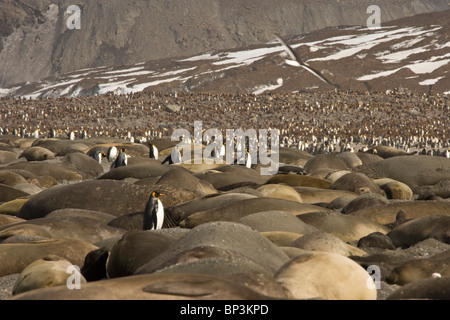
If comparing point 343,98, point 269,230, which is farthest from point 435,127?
point 269,230

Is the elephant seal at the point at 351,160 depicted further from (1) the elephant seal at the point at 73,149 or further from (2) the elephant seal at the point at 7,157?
(2) the elephant seal at the point at 7,157

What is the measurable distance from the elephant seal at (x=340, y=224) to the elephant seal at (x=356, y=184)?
3.10 metres

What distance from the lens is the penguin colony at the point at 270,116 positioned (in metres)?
47.1

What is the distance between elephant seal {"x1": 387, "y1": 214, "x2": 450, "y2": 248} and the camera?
688 cm

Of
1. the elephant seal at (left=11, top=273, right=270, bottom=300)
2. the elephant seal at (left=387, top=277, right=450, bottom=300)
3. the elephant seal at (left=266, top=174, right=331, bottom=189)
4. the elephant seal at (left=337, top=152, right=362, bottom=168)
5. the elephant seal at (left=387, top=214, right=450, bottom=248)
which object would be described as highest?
the elephant seal at (left=11, top=273, right=270, bottom=300)

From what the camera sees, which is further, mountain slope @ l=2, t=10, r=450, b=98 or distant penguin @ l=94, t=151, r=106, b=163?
mountain slope @ l=2, t=10, r=450, b=98

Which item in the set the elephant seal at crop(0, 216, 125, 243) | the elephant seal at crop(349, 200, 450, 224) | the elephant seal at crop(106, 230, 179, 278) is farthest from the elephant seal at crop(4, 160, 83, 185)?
the elephant seal at crop(106, 230, 179, 278)

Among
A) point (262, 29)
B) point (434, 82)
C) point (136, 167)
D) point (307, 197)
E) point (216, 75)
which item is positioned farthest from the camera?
point (262, 29)

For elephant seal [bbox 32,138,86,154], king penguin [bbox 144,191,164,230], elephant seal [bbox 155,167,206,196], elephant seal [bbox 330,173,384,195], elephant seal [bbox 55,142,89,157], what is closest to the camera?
king penguin [bbox 144,191,164,230]

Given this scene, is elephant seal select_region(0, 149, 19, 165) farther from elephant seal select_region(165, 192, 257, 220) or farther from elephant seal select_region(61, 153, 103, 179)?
elephant seal select_region(165, 192, 257, 220)

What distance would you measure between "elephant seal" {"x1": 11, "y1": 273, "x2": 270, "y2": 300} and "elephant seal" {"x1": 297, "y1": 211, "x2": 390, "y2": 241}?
14.2ft

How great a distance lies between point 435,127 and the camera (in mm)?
52375
